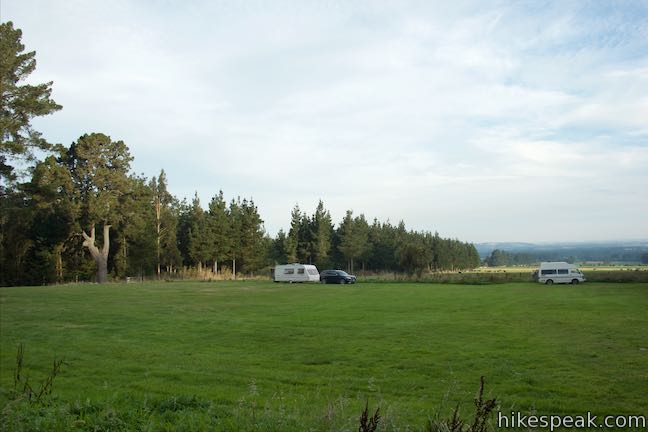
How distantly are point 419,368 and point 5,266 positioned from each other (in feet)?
172

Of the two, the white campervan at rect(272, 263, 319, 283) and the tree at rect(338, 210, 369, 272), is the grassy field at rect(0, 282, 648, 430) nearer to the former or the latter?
the white campervan at rect(272, 263, 319, 283)

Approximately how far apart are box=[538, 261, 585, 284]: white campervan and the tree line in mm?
11606

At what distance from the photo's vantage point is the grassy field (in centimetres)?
519

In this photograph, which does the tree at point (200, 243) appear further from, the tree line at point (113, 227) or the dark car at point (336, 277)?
the dark car at point (336, 277)

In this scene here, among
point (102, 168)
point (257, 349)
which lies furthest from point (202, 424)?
point (102, 168)

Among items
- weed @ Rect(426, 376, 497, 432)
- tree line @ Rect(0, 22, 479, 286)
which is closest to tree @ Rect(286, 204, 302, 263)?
tree line @ Rect(0, 22, 479, 286)

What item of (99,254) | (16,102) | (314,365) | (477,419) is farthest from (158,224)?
(477,419)

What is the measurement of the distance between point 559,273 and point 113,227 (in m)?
42.3

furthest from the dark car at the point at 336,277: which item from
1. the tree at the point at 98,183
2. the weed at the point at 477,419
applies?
the weed at the point at 477,419

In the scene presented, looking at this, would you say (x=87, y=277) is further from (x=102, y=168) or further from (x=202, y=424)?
(x=202, y=424)

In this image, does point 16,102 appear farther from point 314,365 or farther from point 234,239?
point 234,239

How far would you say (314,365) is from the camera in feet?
33.2

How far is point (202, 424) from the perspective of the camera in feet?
14.7

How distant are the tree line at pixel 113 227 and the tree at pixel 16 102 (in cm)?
5
